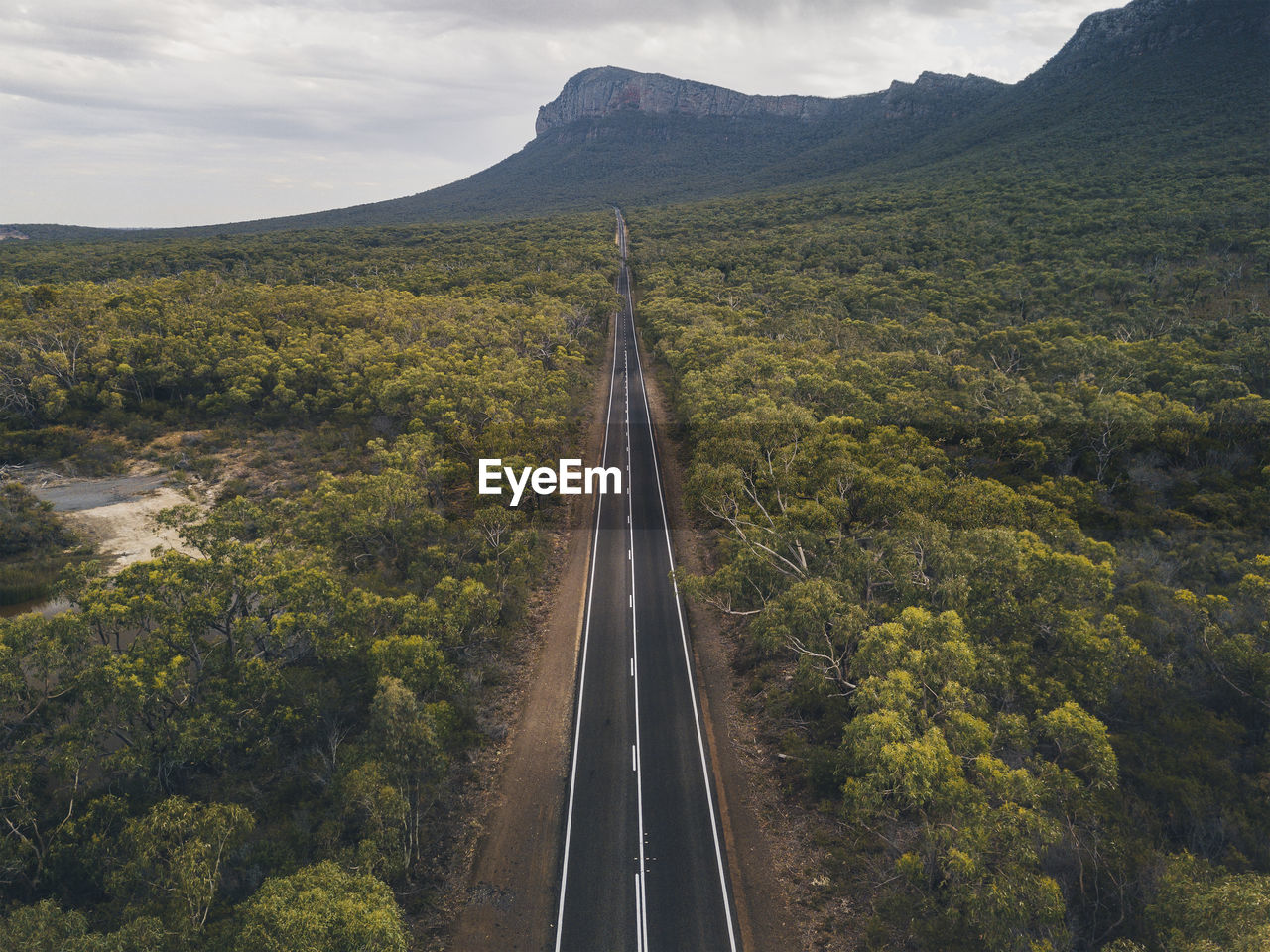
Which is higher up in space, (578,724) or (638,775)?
(578,724)

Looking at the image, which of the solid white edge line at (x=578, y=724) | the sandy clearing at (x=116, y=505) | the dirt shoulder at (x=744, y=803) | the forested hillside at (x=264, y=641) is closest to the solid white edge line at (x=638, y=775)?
the solid white edge line at (x=578, y=724)

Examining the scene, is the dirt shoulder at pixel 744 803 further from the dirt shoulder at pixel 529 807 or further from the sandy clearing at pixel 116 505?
the sandy clearing at pixel 116 505

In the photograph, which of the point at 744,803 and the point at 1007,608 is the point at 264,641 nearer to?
the point at 744,803

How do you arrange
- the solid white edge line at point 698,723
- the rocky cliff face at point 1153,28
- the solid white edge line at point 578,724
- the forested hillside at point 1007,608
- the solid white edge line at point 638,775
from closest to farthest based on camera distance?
1. the forested hillside at point 1007,608
2. the solid white edge line at point 638,775
3. the solid white edge line at point 698,723
4. the solid white edge line at point 578,724
5. the rocky cliff face at point 1153,28

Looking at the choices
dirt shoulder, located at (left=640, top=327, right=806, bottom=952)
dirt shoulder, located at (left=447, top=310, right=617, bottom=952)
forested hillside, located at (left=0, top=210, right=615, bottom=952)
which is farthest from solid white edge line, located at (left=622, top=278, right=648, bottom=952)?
forested hillside, located at (left=0, top=210, right=615, bottom=952)

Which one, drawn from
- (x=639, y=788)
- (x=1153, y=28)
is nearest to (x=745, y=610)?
(x=639, y=788)

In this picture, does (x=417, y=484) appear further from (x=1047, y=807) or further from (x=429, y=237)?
(x=429, y=237)
